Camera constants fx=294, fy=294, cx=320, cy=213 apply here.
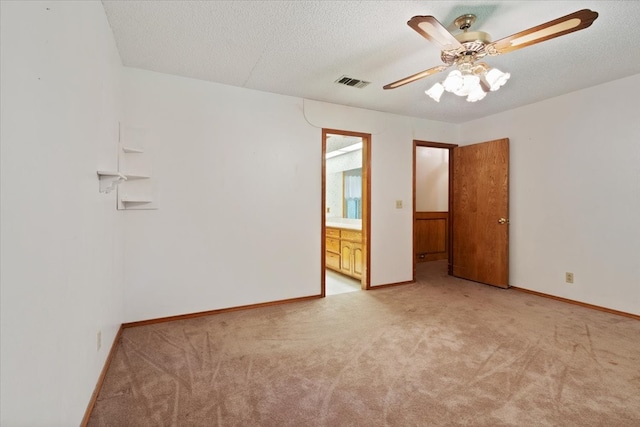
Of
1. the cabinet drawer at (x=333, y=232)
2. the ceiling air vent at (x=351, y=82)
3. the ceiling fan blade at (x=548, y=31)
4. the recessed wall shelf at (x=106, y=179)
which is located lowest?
the cabinet drawer at (x=333, y=232)

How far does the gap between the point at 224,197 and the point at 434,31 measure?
7.97 ft

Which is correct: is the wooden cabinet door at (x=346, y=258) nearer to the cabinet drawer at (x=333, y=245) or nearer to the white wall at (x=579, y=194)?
the cabinet drawer at (x=333, y=245)

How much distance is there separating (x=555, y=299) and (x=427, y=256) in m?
2.64

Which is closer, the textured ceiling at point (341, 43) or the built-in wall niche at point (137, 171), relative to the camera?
the textured ceiling at point (341, 43)

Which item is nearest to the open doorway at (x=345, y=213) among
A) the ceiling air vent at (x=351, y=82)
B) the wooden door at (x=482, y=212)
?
the ceiling air vent at (x=351, y=82)

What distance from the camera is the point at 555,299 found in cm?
364

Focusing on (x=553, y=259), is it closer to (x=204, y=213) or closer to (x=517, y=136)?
(x=517, y=136)

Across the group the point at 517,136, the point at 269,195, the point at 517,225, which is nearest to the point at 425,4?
the point at 269,195

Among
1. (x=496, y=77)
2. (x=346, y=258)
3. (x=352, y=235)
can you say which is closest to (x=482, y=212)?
(x=352, y=235)

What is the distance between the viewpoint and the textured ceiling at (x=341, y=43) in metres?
1.98

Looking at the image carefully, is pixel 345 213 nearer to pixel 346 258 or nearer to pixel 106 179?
pixel 346 258

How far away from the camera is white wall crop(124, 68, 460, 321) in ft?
9.47

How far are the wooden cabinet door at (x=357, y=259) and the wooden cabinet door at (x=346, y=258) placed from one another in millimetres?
88

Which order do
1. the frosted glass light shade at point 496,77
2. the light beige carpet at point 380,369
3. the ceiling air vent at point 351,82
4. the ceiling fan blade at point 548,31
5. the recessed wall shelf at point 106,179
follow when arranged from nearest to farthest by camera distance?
the ceiling fan blade at point 548,31 < the light beige carpet at point 380,369 < the recessed wall shelf at point 106,179 < the frosted glass light shade at point 496,77 < the ceiling air vent at point 351,82
